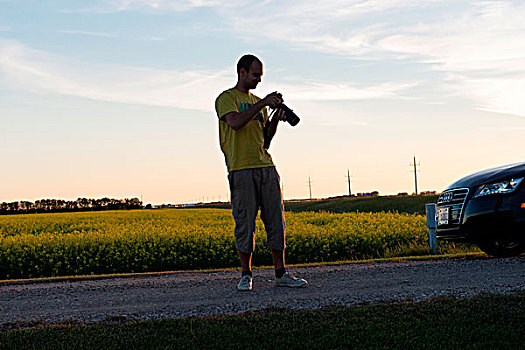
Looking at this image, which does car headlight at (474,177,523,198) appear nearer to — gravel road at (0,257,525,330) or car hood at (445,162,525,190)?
car hood at (445,162,525,190)

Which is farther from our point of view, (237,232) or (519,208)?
(519,208)

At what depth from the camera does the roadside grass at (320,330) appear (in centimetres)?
379

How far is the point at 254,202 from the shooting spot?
5980mm

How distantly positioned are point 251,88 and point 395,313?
2771mm

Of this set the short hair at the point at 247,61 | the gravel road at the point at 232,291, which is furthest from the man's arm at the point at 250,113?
the gravel road at the point at 232,291

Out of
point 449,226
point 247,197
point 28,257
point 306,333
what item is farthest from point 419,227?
point 306,333

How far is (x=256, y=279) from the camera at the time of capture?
671 cm

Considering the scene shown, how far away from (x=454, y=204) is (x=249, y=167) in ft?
9.69

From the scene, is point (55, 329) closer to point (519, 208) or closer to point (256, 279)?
point (256, 279)

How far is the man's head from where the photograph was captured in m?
5.98

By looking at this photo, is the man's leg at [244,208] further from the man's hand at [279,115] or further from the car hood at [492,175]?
the car hood at [492,175]

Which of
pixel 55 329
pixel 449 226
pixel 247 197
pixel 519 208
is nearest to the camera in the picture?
pixel 55 329

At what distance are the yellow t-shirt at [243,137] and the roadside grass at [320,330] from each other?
1741 millimetres

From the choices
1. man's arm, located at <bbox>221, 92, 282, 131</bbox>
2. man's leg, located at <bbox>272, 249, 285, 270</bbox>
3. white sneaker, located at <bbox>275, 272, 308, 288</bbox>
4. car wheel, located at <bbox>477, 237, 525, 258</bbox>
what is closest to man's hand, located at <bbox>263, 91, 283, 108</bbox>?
man's arm, located at <bbox>221, 92, 282, 131</bbox>
